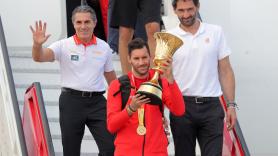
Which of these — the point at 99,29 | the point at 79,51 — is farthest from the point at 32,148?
the point at 99,29

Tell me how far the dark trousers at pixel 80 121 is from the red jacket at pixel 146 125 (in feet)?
2.89

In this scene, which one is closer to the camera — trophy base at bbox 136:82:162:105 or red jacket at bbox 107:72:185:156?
trophy base at bbox 136:82:162:105

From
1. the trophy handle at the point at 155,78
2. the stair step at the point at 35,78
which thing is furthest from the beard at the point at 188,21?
the stair step at the point at 35,78

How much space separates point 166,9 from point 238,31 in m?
0.98

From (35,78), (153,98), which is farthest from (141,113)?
(35,78)

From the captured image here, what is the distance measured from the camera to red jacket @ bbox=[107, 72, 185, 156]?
592 centimetres

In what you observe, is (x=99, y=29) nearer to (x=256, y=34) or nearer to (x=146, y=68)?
(x=256, y=34)

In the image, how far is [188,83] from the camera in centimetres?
652

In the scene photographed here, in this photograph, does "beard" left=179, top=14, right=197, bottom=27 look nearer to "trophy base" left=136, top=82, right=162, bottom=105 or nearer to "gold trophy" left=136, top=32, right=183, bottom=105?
"gold trophy" left=136, top=32, right=183, bottom=105

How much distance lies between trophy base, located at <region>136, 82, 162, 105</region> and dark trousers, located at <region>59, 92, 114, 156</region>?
49.2 inches

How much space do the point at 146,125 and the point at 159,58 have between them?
49 cm

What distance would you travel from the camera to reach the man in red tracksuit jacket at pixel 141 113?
5.92m

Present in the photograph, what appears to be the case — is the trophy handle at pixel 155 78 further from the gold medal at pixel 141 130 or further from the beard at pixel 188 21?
the beard at pixel 188 21

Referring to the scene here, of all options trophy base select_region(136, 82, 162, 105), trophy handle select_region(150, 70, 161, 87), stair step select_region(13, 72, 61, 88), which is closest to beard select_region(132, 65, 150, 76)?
trophy handle select_region(150, 70, 161, 87)
